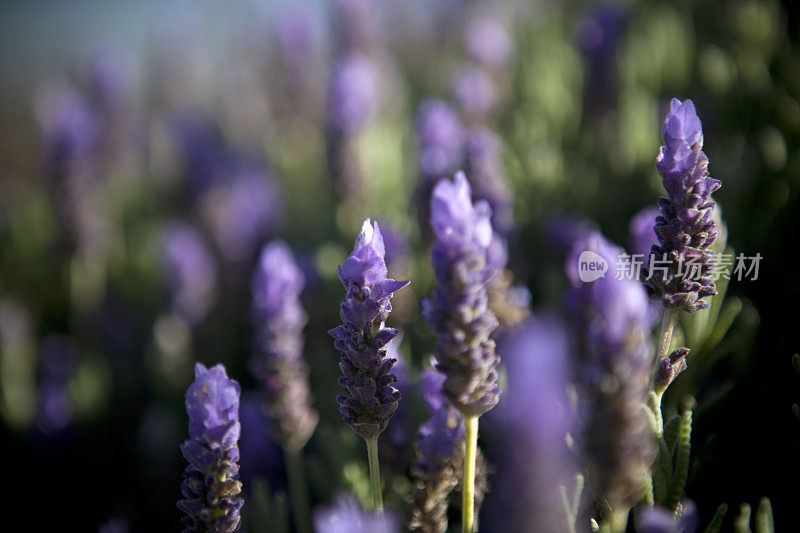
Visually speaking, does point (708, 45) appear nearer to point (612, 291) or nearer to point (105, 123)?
point (612, 291)

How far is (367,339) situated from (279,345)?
13.9 inches

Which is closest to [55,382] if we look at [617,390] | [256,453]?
[256,453]

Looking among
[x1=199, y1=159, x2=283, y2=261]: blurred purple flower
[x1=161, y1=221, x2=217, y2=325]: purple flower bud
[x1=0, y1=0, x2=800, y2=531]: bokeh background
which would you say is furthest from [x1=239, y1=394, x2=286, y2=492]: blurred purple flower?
[x1=199, y1=159, x2=283, y2=261]: blurred purple flower

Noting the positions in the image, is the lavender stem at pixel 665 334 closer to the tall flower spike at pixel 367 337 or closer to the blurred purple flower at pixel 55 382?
the tall flower spike at pixel 367 337

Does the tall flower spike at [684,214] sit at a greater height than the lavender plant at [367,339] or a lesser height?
greater

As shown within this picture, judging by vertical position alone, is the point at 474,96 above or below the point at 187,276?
above

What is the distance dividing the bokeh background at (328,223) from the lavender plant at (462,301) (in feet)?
1.34

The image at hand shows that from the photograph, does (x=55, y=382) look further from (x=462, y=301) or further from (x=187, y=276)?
(x=462, y=301)

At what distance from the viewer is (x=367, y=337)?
97 cm

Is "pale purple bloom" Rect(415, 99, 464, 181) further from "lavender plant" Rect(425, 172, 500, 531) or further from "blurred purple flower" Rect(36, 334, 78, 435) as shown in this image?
"blurred purple flower" Rect(36, 334, 78, 435)

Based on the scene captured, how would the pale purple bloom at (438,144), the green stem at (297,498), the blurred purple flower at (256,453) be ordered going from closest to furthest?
the green stem at (297,498) → the blurred purple flower at (256,453) → the pale purple bloom at (438,144)

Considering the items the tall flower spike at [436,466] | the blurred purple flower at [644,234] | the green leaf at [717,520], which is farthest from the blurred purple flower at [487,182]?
the green leaf at [717,520]

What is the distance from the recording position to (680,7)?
3.00m

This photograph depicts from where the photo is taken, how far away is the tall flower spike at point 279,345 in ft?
4.16
